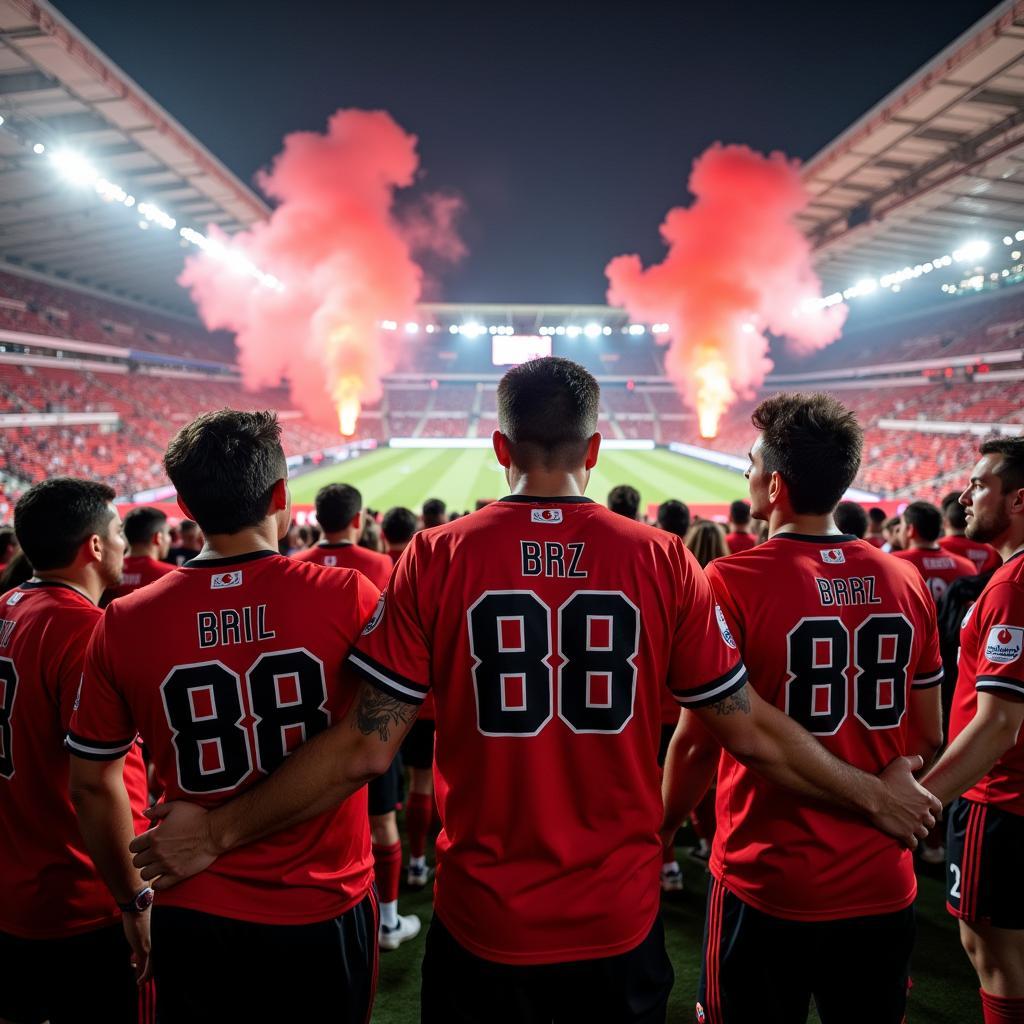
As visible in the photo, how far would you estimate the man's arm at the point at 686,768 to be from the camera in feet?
7.42

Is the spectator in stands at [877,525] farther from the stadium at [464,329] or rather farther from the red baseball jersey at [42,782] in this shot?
the red baseball jersey at [42,782]

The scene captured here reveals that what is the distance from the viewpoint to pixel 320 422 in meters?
51.7

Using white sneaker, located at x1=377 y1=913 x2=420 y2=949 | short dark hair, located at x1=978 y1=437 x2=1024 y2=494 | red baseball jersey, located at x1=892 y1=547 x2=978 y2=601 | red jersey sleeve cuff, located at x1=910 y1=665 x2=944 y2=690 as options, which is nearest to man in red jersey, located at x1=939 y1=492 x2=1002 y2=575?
red baseball jersey, located at x1=892 y1=547 x2=978 y2=601

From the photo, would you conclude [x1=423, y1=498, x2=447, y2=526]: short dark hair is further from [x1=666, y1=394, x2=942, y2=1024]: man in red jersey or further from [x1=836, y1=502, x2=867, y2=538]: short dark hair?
[x1=666, y1=394, x2=942, y2=1024]: man in red jersey

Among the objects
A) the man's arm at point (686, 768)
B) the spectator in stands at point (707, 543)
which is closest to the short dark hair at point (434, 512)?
the spectator in stands at point (707, 543)

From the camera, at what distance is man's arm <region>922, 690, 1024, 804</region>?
236 cm

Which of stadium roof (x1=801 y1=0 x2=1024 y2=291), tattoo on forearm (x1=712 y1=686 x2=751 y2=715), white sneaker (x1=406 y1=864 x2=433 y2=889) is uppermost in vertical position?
stadium roof (x1=801 y1=0 x2=1024 y2=291)

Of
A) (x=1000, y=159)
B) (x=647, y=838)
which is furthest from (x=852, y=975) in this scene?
(x=1000, y=159)

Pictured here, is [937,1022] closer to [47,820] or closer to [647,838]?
[647,838]

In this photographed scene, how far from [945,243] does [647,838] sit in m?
39.9

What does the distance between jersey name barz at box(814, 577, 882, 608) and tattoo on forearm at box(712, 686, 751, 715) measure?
0.47 metres

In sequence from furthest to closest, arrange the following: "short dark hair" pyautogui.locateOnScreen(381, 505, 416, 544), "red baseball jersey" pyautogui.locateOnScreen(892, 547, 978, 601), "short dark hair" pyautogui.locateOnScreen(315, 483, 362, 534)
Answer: "short dark hair" pyautogui.locateOnScreen(381, 505, 416, 544)
"red baseball jersey" pyautogui.locateOnScreen(892, 547, 978, 601)
"short dark hair" pyautogui.locateOnScreen(315, 483, 362, 534)

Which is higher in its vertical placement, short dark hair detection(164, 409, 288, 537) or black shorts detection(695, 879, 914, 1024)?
short dark hair detection(164, 409, 288, 537)

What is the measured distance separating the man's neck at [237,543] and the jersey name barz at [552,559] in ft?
2.89
